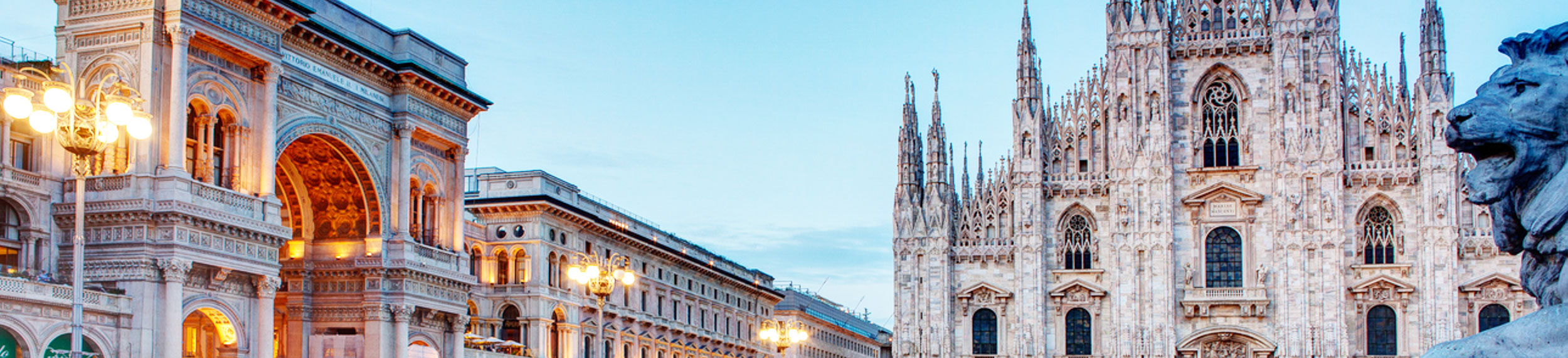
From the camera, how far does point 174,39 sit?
105 ft

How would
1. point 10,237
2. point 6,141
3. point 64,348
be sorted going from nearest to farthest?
1. point 6,141
2. point 10,237
3. point 64,348

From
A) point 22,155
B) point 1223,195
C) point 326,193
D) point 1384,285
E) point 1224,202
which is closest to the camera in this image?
point 22,155

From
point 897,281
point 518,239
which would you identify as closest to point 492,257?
point 518,239

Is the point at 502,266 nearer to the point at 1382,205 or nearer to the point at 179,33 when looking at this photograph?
the point at 179,33

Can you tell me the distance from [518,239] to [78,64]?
2908 cm

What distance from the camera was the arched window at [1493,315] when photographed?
181ft

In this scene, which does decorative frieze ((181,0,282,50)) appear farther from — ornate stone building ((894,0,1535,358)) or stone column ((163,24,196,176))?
ornate stone building ((894,0,1535,358))

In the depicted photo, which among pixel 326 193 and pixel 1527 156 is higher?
pixel 326 193

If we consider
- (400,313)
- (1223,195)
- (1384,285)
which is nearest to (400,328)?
(400,313)

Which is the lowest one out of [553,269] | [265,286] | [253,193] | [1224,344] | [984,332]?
[1224,344]

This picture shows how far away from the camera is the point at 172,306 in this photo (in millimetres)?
32219

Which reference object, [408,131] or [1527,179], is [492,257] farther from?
[1527,179]

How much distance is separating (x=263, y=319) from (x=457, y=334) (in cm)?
1074

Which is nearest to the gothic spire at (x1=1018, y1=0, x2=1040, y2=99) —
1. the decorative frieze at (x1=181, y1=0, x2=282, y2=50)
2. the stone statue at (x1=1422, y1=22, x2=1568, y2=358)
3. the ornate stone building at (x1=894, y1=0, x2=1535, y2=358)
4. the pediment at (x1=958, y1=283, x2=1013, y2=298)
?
the ornate stone building at (x1=894, y1=0, x2=1535, y2=358)
